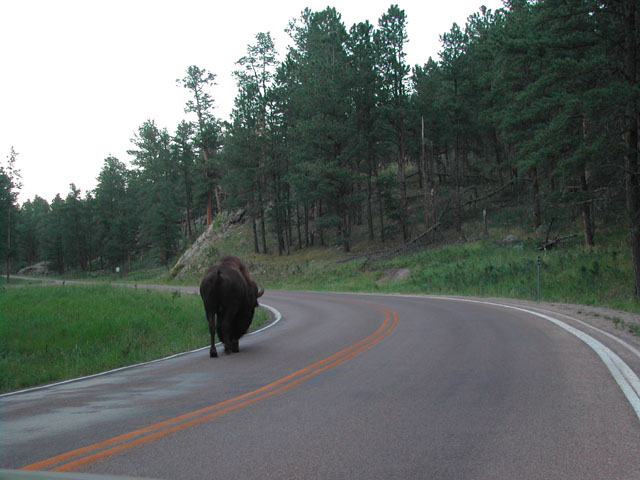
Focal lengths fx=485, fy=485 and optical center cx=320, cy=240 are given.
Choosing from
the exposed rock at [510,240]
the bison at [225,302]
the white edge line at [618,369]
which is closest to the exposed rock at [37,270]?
the exposed rock at [510,240]

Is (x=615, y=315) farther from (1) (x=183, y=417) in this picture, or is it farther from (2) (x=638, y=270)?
(1) (x=183, y=417)

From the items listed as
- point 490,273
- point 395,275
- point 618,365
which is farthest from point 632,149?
point 395,275

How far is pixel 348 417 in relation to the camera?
17.2 ft

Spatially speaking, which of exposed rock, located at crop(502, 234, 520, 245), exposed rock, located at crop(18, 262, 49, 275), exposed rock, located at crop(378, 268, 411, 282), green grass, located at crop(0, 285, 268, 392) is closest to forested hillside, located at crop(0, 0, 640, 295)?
exposed rock, located at crop(502, 234, 520, 245)

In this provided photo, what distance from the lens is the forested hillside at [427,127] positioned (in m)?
17.5

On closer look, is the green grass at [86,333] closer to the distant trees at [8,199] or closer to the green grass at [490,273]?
the green grass at [490,273]

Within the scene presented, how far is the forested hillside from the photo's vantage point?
57.3 feet

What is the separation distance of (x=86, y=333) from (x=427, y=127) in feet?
113

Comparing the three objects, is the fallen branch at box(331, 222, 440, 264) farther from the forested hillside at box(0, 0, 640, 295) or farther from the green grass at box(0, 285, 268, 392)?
the green grass at box(0, 285, 268, 392)

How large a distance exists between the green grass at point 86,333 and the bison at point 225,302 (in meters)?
1.69

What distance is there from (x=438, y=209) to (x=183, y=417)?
125 feet

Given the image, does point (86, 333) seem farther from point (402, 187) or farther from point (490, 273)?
point (402, 187)

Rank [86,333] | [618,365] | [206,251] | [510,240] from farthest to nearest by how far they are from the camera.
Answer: [206,251]
[510,240]
[86,333]
[618,365]

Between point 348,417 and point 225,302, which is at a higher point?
point 225,302
